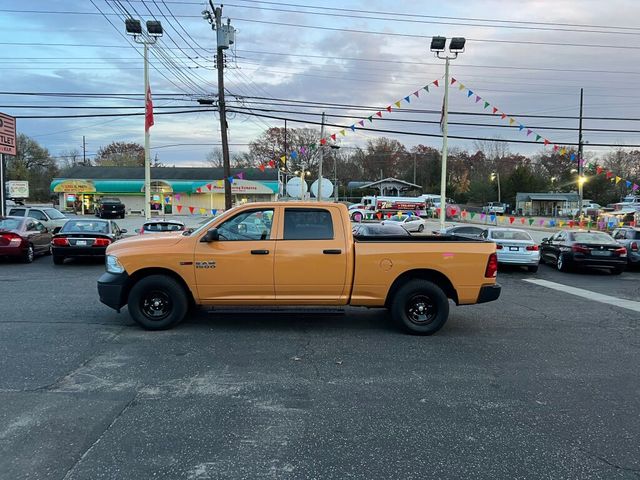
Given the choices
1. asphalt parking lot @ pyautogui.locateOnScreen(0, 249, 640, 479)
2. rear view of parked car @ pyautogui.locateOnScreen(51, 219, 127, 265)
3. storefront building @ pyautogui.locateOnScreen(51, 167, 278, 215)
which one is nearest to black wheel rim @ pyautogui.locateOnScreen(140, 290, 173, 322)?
asphalt parking lot @ pyautogui.locateOnScreen(0, 249, 640, 479)

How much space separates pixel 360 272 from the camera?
6.40 m

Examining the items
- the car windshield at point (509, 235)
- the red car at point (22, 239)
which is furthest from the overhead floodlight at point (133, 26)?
the car windshield at point (509, 235)

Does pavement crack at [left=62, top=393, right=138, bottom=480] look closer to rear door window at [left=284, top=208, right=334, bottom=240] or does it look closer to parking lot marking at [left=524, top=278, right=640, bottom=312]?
rear door window at [left=284, top=208, right=334, bottom=240]

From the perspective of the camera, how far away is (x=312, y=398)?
4301 mm

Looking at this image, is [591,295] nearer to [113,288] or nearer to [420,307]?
[420,307]

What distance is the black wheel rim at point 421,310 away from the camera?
653cm

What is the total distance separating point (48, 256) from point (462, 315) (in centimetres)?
1409

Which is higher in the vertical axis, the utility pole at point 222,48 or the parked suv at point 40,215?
the utility pole at point 222,48

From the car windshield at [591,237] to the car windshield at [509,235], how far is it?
1.44m

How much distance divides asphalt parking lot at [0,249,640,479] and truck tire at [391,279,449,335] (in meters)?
0.20

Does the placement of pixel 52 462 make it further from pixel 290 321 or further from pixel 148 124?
pixel 148 124

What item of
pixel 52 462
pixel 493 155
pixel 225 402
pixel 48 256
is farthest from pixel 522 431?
pixel 493 155

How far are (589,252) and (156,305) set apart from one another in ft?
42.4

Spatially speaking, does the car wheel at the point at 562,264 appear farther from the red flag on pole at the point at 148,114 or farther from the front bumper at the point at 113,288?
the red flag on pole at the point at 148,114
